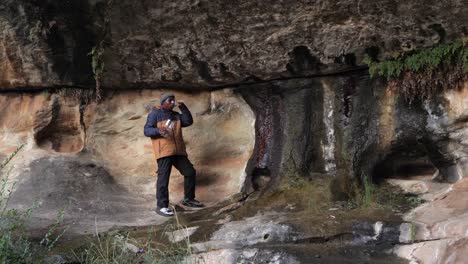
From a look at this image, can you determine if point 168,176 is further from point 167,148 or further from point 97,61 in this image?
point 97,61

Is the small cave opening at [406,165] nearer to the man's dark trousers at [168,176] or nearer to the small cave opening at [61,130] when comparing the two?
the man's dark trousers at [168,176]

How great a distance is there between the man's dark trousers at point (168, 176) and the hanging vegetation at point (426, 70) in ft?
8.20

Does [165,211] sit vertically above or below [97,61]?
below

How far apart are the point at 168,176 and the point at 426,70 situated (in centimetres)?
323

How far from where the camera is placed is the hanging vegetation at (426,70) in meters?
6.42

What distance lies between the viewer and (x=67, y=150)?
8930mm

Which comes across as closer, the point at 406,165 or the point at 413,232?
the point at 413,232

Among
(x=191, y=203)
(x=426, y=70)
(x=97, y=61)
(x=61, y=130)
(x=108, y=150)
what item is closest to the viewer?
(x=426, y=70)

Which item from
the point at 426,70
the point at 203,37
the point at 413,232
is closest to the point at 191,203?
the point at 203,37

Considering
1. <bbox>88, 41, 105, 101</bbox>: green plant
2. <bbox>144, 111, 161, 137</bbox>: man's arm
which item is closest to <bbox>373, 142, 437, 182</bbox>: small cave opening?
<bbox>144, 111, 161, 137</bbox>: man's arm

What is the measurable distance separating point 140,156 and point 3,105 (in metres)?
2.26

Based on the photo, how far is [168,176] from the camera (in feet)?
24.2

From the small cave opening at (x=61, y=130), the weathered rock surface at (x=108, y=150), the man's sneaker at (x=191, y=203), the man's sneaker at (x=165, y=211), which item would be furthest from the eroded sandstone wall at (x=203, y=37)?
the man's sneaker at (x=165, y=211)

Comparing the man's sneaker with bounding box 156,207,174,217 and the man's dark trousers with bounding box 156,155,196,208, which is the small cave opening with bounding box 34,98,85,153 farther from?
the man's sneaker with bounding box 156,207,174,217
